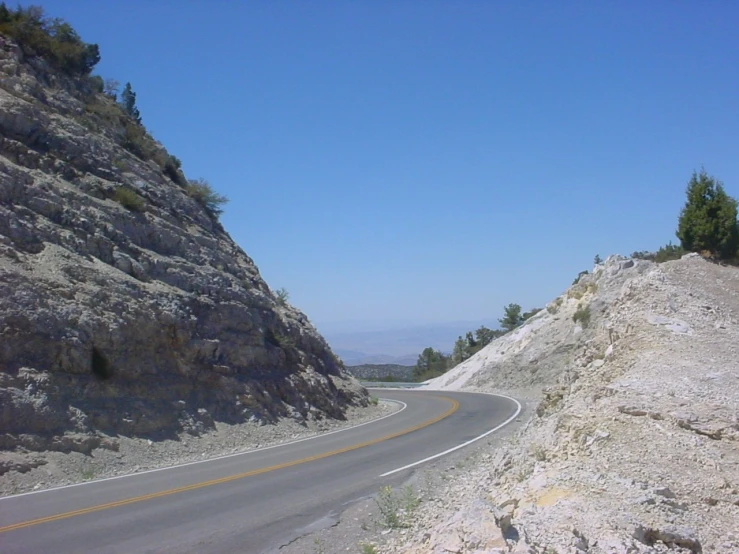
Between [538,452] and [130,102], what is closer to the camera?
[538,452]

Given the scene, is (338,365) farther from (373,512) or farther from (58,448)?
(373,512)

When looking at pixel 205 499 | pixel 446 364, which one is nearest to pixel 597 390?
pixel 205 499

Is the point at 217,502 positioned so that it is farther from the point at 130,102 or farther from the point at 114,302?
the point at 130,102

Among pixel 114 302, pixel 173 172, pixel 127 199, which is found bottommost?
pixel 114 302

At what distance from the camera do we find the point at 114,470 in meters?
15.1

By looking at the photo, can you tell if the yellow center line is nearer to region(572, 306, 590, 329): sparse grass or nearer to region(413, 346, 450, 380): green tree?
region(572, 306, 590, 329): sparse grass

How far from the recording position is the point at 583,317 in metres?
40.6

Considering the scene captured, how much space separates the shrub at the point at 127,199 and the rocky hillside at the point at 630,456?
1491 centimetres

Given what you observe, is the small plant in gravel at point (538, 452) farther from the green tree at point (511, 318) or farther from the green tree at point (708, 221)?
the green tree at point (511, 318)

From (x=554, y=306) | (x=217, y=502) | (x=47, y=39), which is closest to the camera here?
(x=217, y=502)

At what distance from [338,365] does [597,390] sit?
70.1 ft

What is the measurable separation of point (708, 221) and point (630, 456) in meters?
24.8

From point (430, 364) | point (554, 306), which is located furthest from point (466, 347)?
point (554, 306)

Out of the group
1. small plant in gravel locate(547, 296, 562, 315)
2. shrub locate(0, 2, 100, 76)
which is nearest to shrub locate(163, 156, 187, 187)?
shrub locate(0, 2, 100, 76)
